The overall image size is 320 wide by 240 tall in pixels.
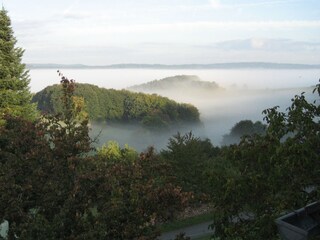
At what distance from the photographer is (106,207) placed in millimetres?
9336

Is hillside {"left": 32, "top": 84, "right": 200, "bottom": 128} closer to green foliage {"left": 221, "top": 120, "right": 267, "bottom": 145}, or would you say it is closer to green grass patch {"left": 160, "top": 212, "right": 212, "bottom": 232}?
green foliage {"left": 221, "top": 120, "right": 267, "bottom": 145}

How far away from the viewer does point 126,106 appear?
494ft

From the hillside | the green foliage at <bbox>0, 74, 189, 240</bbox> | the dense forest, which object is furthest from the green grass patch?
the hillside

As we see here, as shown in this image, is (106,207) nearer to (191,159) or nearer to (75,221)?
(75,221)

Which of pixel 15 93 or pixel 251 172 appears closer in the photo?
pixel 251 172

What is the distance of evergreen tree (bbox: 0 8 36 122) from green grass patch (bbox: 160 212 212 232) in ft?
55.2

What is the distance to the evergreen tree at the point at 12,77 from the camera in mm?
35094

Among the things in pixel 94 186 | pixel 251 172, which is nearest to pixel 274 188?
pixel 251 172

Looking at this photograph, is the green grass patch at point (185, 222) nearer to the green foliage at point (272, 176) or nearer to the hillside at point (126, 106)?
the green foliage at point (272, 176)

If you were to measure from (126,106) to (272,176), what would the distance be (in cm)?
14336

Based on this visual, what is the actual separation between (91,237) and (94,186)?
6.17 ft

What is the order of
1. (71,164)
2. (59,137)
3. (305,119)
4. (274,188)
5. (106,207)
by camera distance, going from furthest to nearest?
(59,137)
(71,164)
(106,207)
(305,119)
(274,188)

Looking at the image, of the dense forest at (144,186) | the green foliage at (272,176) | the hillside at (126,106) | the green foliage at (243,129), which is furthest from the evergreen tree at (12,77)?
the hillside at (126,106)

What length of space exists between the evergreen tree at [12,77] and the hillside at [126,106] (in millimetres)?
98127
